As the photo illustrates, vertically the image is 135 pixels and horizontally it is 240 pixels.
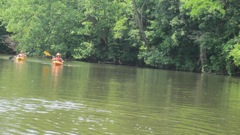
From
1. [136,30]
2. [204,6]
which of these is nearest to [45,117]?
[204,6]

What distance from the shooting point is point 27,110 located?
13492 millimetres

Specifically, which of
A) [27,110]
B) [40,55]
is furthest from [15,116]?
[40,55]

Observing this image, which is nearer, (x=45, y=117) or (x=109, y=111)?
(x=45, y=117)

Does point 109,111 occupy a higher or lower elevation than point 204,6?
lower

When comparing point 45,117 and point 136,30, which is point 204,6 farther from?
point 45,117

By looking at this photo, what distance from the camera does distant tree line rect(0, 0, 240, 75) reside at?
45.9 metres

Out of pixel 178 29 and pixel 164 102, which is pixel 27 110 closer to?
pixel 164 102

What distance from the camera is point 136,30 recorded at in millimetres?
55969

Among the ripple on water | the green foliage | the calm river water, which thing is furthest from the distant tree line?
the ripple on water

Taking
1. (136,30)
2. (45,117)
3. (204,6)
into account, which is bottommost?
(45,117)

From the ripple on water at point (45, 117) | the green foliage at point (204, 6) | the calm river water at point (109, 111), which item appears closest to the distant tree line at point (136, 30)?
the green foliage at point (204, 6)

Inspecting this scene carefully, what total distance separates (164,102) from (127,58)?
41.5m

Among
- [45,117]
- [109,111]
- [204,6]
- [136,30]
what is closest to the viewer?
[45,117]

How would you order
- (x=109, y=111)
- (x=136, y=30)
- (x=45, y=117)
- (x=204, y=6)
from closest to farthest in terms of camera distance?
1. (x=45, y=117)
2. (x=109, y=111)
3. (x=204, y=6)
4. (x=136, y=30)
